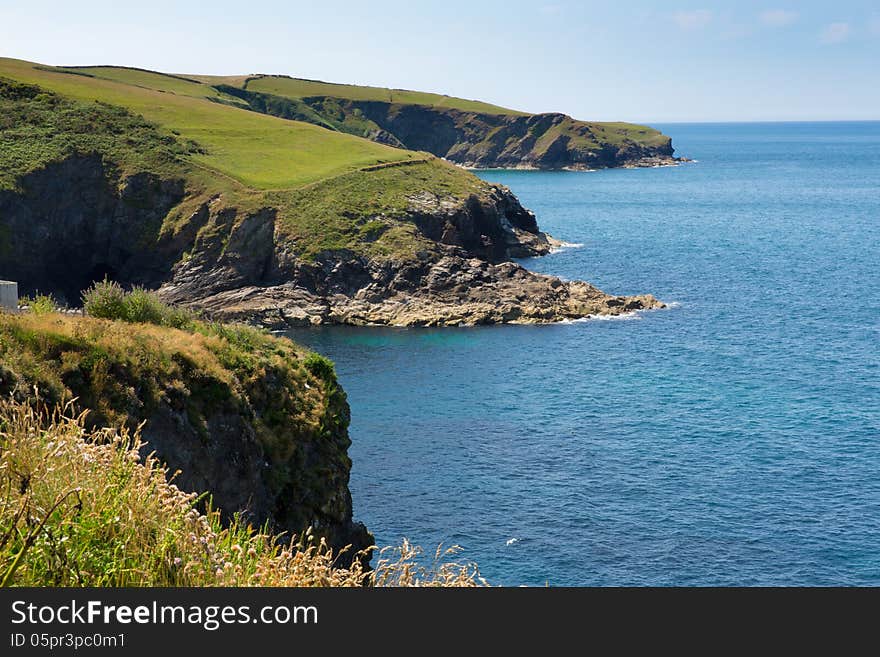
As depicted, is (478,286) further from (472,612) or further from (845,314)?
(472,612)

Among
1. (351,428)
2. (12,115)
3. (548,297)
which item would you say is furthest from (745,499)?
(12,115)

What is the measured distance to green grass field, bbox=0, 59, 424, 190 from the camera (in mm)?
130250

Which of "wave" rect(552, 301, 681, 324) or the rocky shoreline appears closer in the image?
"wave" rect(552, 301, 681, 324)

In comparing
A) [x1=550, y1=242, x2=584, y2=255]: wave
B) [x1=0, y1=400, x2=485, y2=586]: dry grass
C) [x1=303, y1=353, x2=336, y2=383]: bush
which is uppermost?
[x1=0, y1=400, x2=485, y2=586]: dry grass

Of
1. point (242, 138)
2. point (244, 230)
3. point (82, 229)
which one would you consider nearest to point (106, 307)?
point (244, 230)

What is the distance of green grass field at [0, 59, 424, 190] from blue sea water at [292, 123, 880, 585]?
4024 centimetres

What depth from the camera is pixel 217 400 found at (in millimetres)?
30938

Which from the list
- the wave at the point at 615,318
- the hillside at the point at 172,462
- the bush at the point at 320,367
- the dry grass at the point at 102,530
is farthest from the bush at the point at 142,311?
the wave at the point at 615,318

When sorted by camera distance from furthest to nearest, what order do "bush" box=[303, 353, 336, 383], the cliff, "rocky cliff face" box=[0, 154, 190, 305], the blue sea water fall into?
"rocky cliff face" box=[0, 154, 190, 305] < the blue sea water < "bush" box=[303, 353, 336, 383] < the cliff

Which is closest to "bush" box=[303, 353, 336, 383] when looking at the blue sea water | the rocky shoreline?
the blue sea water

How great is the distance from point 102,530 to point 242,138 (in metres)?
142

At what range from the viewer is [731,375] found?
77.4 m

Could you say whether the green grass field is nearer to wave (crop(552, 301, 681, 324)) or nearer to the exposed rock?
the exposed rock

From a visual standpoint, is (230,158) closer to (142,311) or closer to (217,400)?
(142,311)
